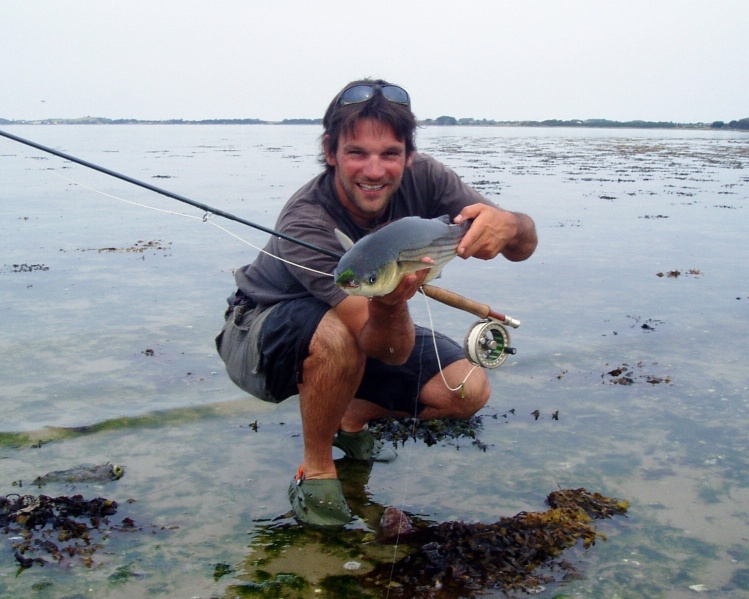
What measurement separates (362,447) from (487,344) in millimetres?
1035

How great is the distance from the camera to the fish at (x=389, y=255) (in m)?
3.12

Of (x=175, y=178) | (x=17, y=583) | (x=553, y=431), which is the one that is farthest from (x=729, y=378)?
(x=175, y=178)

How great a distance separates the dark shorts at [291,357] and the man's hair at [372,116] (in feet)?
3.13

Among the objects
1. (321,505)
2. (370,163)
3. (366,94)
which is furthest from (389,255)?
(321,505)

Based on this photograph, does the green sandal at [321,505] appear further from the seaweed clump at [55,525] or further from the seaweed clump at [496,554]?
the seaweed clump at [55,525]

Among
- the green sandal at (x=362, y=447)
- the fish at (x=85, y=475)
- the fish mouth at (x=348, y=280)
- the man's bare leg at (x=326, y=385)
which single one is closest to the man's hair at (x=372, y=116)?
the man's bare leg at (x=326, y=385)

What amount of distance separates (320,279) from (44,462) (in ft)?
7.09

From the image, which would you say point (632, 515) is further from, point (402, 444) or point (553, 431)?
point (402, 444)

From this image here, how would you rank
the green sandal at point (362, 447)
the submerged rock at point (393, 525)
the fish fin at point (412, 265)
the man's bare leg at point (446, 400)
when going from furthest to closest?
1. the green sandal at point (362, 447)
2. the man's bare leg at point (446, 400)
3. the submerged rock at point (393, 525)
4. the fish fin at point (412, 265)

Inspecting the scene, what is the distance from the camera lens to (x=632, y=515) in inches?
160

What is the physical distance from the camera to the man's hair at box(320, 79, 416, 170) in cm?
416

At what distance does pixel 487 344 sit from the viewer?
4.53 meters

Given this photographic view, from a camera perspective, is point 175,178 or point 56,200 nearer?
point 56,200

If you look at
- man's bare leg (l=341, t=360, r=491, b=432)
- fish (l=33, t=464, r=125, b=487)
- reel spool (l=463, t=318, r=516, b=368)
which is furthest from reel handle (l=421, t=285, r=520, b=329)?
fish (l=33, t=464, r=125, b=487)
